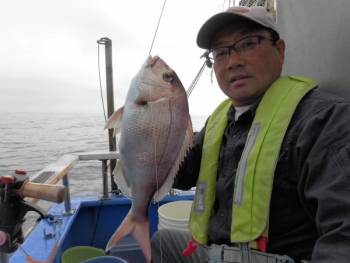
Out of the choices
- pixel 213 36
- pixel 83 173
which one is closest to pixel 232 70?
pixel 213 36

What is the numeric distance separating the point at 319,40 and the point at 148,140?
1.32 meters

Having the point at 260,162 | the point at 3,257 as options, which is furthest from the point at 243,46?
the point at 3,257

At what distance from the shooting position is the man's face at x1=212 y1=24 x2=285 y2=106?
6.07 feet

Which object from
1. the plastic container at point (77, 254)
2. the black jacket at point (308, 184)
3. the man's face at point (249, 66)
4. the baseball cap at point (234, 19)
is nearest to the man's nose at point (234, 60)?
the man's face at point (249, 66)

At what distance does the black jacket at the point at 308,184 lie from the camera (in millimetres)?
1160

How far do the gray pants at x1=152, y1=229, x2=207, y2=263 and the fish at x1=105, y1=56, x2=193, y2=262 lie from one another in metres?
0.61

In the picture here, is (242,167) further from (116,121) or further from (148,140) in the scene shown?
(116,121)

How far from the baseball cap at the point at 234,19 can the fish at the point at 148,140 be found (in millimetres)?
345

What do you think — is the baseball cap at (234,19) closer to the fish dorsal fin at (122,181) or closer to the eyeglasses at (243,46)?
the eyeglasses at (243,46)

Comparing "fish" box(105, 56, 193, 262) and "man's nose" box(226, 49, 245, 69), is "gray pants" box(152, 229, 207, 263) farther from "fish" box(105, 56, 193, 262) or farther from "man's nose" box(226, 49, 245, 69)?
"man's nose" box(226, 49, 245, 69)

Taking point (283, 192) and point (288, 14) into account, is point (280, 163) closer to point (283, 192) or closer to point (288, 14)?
point (283, 192)

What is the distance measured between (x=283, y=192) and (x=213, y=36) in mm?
1039

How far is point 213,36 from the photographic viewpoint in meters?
1.96

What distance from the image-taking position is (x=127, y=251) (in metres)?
3.65
